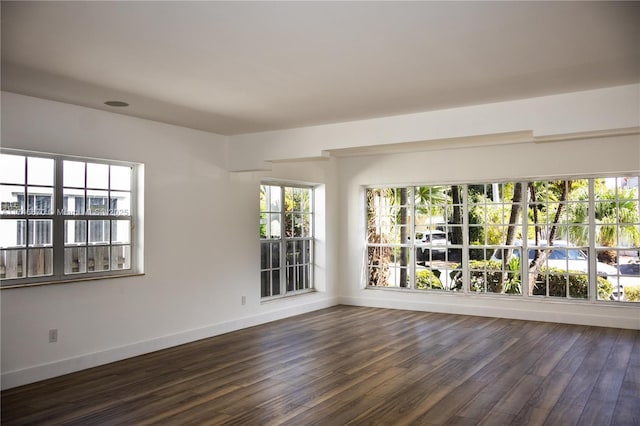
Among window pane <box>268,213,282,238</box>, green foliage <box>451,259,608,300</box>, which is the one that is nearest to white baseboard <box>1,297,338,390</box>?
window pane <box>268,213,282,238</box>

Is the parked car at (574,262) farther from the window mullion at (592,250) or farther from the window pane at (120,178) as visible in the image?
the window pane at (120,178)

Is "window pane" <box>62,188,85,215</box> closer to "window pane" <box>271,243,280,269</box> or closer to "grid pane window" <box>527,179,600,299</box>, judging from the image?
"window pane" <box>271,243,280,269</box>

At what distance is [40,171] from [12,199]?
39cm

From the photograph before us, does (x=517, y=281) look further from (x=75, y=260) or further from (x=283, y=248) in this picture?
(x=75, y=260)

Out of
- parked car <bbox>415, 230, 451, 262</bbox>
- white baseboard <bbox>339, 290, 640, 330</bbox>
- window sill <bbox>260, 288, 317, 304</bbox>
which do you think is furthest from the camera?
parked car <bbox>415, 230, 451, 262</bbox>

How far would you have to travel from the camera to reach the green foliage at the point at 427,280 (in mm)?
8625

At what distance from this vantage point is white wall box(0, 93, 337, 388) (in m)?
4.92

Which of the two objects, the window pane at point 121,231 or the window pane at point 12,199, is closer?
the window pane at point 12,199

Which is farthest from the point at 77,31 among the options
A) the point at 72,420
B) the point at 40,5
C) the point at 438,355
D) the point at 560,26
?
the point at 438,355

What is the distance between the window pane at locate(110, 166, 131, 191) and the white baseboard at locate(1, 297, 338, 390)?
1.73m

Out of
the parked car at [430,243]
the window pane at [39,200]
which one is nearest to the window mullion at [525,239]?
the parked car at [430,243]

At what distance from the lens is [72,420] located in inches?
154

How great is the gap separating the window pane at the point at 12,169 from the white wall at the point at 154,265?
14cm

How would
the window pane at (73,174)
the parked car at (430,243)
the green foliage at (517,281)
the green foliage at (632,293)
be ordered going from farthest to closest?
the parked car at (430,243) < the green foliage at (517,281) < the green foliage at (632,293) < the window pane at (73,174)
